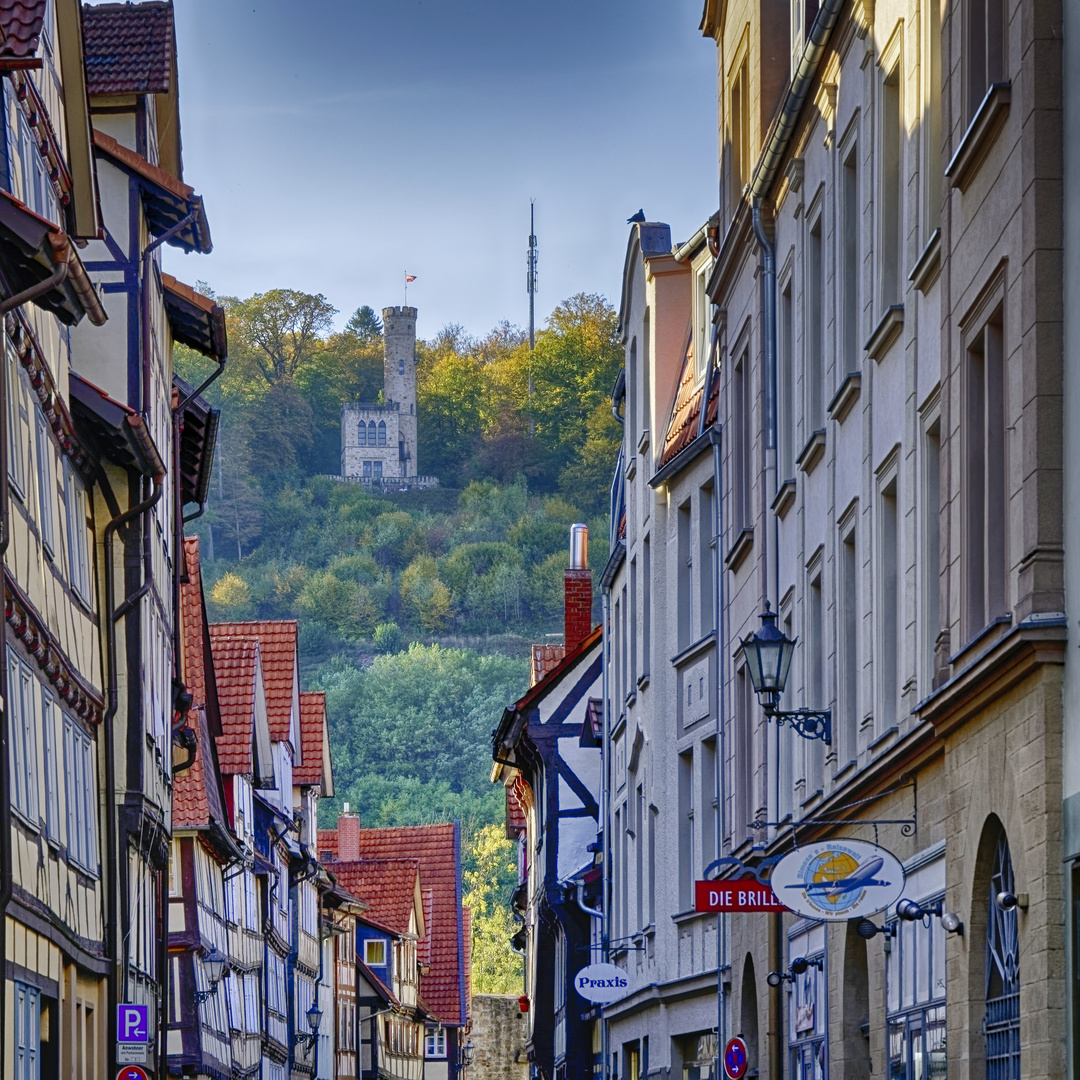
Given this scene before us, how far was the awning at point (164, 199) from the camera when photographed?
23.0 m

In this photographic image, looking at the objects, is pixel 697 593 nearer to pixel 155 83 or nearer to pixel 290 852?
pixel 155 83

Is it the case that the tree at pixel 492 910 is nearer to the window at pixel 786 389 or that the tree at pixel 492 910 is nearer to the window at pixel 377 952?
the window at pixel 377 952

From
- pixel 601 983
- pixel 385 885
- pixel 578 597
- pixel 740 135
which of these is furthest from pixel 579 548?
pixel 385 885

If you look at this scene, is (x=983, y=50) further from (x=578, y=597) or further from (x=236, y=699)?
(x=578, y=597)

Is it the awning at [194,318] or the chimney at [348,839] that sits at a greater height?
the awning at [194,318]

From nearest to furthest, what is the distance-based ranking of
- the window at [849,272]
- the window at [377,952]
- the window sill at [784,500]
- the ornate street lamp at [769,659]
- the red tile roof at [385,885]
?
the ornate street lamp at [769,659]
the window at [849,272]
the window sill at [784,500]
the window at [377,952]
the red tile roof at [385,885]

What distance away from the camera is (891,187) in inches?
585

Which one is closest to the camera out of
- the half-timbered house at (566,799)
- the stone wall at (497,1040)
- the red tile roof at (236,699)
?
the half-timbered house at (566,799)

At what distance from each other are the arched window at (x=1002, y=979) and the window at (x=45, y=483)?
28.5 ft

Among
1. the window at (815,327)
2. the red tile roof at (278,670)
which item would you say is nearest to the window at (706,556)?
the window at (815,327)

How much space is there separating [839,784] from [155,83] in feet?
41.4

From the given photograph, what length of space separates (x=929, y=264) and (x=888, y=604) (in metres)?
2.50

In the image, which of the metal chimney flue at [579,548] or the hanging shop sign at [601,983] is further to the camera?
the metal chimney flue at [579,548]

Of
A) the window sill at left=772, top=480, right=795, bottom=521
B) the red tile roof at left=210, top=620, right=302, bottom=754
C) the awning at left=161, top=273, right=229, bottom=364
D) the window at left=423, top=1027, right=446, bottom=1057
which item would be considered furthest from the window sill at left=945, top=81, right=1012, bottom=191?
the window at left=423, top=1027, right=446, bottom=1057
